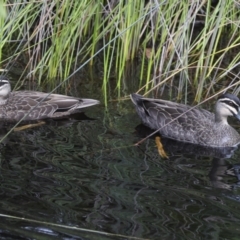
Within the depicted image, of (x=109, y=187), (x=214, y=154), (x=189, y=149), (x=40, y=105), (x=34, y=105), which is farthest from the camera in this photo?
(x=40, y=105)

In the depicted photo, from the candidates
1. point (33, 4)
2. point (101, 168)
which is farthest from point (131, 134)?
point (33, 4)

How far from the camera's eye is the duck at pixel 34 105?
9180mm

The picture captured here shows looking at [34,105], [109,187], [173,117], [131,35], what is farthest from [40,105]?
[109,187]

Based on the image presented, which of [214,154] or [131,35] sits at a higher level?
[131,35]

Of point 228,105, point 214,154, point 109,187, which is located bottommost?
point 109,187

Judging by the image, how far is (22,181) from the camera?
6781mm

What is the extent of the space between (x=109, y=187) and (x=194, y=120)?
2.32 meters

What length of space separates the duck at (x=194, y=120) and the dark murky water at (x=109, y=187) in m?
0.31

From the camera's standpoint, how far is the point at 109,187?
670 centimetres

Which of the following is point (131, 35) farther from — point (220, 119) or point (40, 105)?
point (220, 119)

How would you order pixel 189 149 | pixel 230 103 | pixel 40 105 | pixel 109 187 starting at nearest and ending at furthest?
pixel 109 187 < pixel 189 149 < pixel 230 103 < pixel 40 105

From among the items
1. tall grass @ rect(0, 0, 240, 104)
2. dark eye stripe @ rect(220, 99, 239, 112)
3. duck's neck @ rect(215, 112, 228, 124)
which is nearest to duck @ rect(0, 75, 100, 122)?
tall grass @ rect(0, 0, 240, 104)

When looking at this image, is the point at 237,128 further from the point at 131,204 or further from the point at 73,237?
the point at 73,237

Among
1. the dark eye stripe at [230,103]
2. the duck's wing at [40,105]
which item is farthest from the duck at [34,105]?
the dark eye stripe at [230,103]
